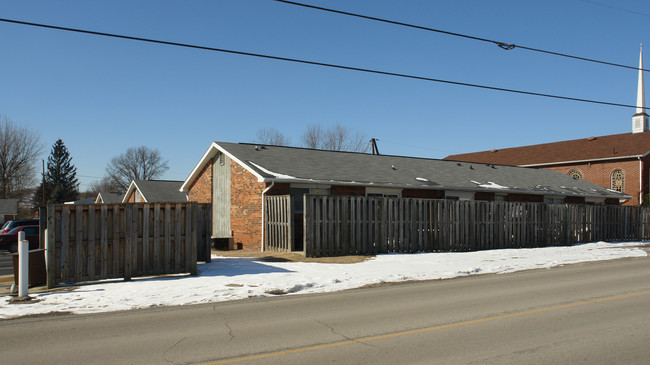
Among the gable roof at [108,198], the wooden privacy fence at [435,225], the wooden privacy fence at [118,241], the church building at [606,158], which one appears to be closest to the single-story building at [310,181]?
the wooden privacy fence at [435,225]

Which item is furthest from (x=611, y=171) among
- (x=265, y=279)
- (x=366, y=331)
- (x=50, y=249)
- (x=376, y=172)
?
(x=50, y=249)

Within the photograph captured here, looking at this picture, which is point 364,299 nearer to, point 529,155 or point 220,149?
point 220,149

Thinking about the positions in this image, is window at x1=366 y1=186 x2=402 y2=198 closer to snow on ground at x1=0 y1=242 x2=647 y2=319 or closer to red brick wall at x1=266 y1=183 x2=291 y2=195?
red brick wall at x1=266 y1=183 x2=291 y2=195

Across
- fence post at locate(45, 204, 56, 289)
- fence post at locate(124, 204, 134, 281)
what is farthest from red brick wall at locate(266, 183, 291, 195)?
fence post at locate(45, 204, 56, 289)

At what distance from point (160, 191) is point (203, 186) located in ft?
52.7

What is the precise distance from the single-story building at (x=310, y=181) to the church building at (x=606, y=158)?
16.2m

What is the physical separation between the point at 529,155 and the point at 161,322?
169 ft

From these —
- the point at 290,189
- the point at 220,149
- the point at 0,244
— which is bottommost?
the point at 0,244

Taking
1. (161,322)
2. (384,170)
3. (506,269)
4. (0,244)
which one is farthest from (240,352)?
(0,244)

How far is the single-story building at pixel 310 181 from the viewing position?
2064 centimetres

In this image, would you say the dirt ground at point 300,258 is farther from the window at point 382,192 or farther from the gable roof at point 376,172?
the window at point 382,192

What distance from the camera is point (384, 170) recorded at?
25.2 meters

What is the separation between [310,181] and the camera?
66.1 feet

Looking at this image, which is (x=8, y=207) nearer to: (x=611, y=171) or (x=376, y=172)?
(x=376, y=172)
